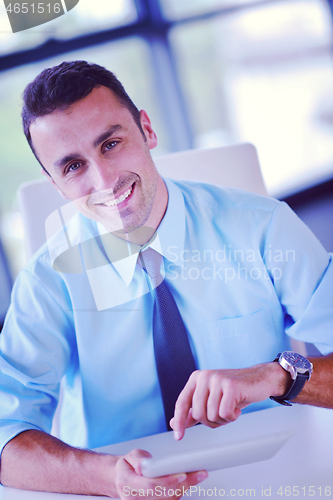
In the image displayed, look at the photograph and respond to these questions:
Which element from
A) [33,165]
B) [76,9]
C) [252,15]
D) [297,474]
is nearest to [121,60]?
[76,9]

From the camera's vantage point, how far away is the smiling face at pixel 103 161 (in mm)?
653

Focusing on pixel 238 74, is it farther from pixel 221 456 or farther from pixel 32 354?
pixel 221 456

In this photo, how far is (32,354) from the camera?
0.67 metres

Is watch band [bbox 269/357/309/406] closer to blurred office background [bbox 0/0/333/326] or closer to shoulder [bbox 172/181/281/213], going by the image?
shoulder [bbox 172/181/281/213]

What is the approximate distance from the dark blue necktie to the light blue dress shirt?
18 mm

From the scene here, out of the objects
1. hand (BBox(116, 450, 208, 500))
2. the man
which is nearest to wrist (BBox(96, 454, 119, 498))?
hand (BBox(116, 450, 208, 500))

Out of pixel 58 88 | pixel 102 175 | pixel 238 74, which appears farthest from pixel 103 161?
pixel 238 74

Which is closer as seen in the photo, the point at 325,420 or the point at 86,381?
the point at 325,420

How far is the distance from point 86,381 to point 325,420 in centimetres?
39

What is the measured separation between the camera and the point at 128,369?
0.69 metres

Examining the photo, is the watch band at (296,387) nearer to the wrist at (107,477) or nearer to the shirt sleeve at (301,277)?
the shirt sleeve at (301,277)

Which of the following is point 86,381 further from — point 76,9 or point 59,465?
point 76,9

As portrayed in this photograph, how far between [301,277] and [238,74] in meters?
1.76

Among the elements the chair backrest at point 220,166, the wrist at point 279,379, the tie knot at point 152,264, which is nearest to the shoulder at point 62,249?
the tie knot at point 152,264
